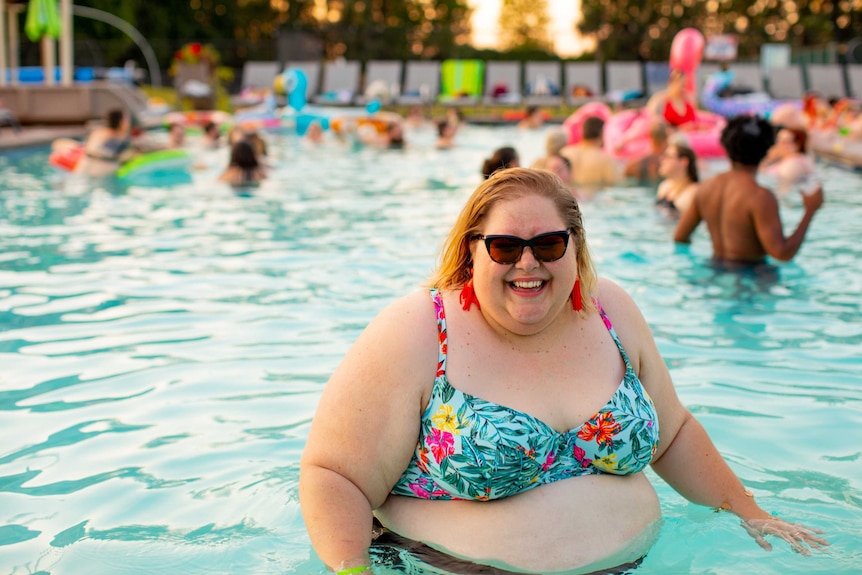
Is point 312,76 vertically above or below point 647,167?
above

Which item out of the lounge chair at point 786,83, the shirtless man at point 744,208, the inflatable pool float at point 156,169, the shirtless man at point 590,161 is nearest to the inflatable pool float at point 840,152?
the shirtless man at point 590,161

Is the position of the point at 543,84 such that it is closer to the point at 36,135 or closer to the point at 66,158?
the point at 36,135

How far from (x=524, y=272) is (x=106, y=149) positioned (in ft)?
37.6

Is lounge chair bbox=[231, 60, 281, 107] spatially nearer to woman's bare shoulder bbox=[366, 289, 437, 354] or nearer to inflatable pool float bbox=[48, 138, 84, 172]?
inflatable pool float bbox=[48, 138, 84, 172]

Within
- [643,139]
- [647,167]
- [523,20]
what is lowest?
[647,167]

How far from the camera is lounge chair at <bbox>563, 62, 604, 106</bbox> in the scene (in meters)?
28.7

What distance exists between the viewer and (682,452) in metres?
2.81

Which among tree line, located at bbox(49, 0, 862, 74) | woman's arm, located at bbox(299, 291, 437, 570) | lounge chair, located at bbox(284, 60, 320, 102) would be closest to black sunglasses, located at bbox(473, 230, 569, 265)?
woman's arm, located at bbox(299, 291, 437, 570)

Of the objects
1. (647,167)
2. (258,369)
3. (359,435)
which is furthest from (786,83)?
(359,435)

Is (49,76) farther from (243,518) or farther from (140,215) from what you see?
(243,518)

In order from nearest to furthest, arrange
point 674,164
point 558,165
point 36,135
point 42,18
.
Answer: point 674,164 < point 558,165 < point 36,135 < point 42,18

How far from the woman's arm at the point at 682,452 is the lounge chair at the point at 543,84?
84.7 feet

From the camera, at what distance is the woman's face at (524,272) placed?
2.43m

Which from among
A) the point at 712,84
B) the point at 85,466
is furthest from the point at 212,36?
the point at 85,466
